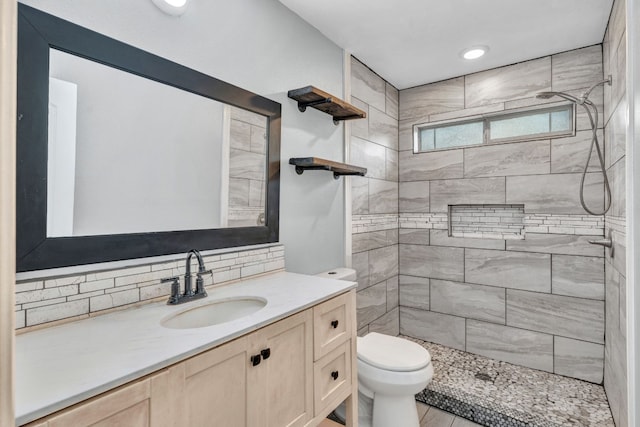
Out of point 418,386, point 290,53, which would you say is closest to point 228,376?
point 418,386

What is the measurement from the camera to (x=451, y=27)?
7.11ft

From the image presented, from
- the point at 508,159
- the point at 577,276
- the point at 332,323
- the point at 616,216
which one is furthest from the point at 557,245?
the point at 332,323

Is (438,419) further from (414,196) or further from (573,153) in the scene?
(573,153)

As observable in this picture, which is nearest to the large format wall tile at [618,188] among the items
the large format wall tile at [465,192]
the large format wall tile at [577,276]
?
the large format wall tile at [577,276]

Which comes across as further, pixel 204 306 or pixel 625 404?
pixel 625 404

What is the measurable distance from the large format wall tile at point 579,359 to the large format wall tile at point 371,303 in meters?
1.32

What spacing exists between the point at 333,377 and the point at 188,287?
2.42 feet

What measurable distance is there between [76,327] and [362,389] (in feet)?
4.97

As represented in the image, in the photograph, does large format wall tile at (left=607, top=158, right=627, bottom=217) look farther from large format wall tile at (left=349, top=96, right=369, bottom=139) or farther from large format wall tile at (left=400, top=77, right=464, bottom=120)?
large format wall tile at (left=349, top=96, right=369, bottom=139)

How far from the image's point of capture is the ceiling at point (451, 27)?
1939mm

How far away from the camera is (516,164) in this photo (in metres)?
2.64

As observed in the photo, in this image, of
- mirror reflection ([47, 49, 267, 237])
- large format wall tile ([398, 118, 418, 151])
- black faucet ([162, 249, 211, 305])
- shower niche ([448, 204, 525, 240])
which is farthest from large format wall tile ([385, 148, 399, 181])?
black faucet ([162, 249, 211, 305])

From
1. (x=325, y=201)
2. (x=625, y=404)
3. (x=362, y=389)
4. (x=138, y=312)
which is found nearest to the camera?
(x=138, y=312)

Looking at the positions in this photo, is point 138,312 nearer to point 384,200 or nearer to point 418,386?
point 418,386
